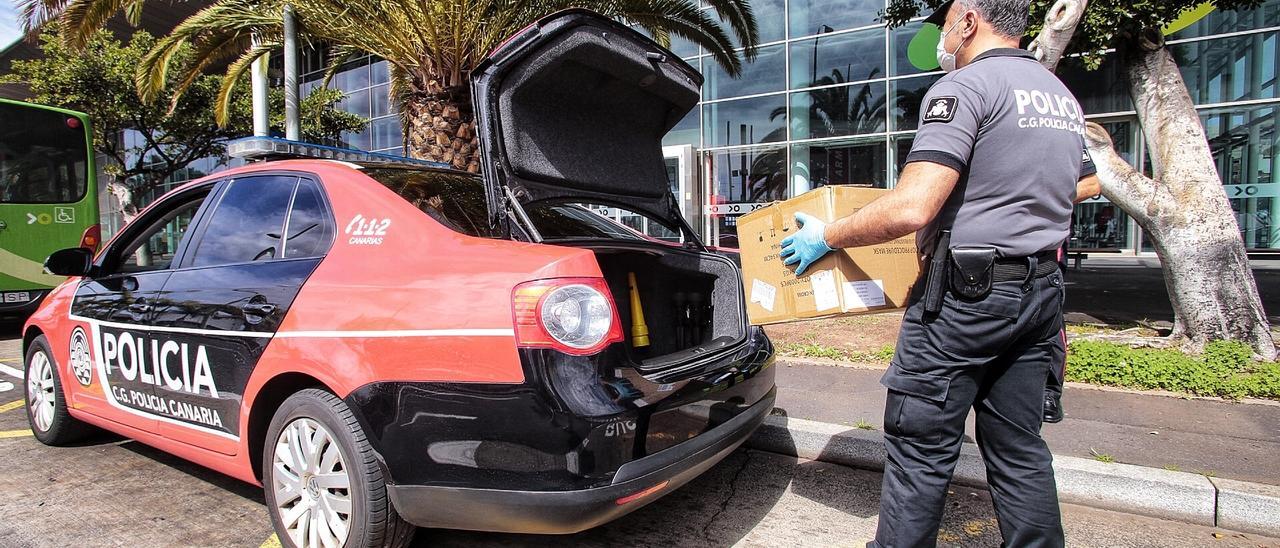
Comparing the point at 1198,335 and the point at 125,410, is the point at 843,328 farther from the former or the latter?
the point at 125,410

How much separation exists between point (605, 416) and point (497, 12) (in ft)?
16.7

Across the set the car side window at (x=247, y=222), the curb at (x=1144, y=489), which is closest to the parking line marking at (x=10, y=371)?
the car side window at (x=247, y=222)

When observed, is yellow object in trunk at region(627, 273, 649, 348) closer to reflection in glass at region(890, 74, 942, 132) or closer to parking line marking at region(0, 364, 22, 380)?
parking line marking at region(0, 364, 22, 380)

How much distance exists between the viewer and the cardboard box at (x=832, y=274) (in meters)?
2.18

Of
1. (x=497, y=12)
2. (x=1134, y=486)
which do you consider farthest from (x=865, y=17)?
(x=1134, y=486)

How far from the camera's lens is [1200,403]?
4.09 meters

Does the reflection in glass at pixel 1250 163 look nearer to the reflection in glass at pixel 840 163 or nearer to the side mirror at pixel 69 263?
the reflection in glass at pixel 840 163

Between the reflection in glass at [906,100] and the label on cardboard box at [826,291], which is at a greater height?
the reflection in glass at [906,100]

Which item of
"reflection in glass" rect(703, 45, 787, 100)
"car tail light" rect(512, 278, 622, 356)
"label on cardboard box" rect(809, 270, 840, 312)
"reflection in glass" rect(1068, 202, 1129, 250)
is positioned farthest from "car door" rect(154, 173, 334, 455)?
"reflection in glass" rect(1068, 202, 1129, 250)

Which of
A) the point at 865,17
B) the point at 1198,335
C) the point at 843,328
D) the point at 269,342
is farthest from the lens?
the point at 865,17

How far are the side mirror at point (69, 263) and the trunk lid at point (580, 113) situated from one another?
2.35m

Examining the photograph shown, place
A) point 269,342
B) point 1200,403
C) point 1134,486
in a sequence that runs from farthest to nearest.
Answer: point 1200,403 → point 1134,486 → point 269,342

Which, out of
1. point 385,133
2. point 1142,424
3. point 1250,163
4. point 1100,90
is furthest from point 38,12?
point 1250,163

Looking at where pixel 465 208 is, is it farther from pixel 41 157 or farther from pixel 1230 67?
pixel 1230 67
